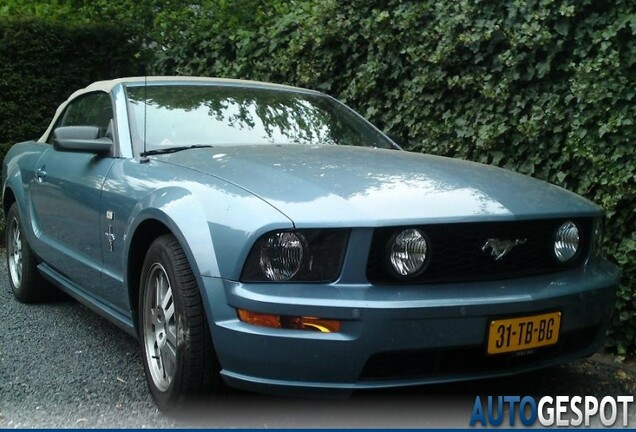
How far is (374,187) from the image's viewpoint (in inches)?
118

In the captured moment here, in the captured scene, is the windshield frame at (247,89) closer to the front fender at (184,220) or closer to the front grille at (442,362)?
the front fender at (184,220)

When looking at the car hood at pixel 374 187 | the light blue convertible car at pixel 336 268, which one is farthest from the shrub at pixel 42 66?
the car hood at pixel 374 187

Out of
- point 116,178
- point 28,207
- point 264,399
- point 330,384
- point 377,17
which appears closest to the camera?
point 330,384

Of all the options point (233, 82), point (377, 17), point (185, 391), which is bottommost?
point (185, 391)

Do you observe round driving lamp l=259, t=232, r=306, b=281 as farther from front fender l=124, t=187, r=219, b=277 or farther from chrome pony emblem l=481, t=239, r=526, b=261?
→ chrome pony emblem l=481, t=239, r=526, b=261

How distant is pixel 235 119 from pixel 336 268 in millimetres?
1623

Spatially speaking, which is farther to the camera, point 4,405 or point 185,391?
point 4,405

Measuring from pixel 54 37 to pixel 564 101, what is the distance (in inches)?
217

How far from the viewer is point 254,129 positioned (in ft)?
13.3

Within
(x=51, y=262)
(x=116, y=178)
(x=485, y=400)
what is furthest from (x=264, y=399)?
(x=51, y=262)

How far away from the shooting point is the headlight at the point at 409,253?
276 centimetres

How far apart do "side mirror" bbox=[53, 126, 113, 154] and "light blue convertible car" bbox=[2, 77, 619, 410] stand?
0.12 meters

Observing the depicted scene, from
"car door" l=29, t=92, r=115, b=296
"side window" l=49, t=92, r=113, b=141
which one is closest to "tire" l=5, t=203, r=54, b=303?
"car door" l=29, t=92, r=115, b=296

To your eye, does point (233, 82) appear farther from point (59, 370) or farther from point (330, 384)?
point (330, 384)
